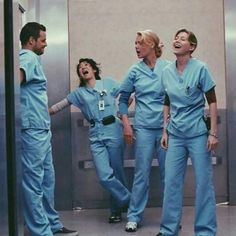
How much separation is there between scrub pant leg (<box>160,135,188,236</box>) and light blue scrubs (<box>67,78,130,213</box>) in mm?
833

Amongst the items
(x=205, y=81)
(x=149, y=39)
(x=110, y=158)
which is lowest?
(x=110, y=158)

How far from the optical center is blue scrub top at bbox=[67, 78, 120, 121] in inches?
165

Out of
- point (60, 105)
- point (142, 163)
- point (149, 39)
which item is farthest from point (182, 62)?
point (60, 105)

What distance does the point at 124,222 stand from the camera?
13.7 feet

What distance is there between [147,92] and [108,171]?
723mm

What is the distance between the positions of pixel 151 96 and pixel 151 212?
4.08ft

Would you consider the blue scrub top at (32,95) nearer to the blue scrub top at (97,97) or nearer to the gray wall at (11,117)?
the blue scrub top at (97,97)

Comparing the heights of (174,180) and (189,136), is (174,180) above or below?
below

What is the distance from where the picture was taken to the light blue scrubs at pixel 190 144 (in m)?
3.26

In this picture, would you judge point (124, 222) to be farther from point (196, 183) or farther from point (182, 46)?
point (182, 46)

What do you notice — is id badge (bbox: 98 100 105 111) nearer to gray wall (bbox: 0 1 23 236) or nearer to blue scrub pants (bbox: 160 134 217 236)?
blue scrub pants (bbox: 160 134 217 236)

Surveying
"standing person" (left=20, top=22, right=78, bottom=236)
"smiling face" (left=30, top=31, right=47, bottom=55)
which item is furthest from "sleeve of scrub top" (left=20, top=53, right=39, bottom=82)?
"smiling face" (left=30, top=31, right=47, bottom=55)

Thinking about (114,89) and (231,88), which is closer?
(114,89)

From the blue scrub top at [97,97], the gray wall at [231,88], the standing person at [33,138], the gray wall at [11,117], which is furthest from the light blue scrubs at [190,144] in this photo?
the gray wall at [11,117]
